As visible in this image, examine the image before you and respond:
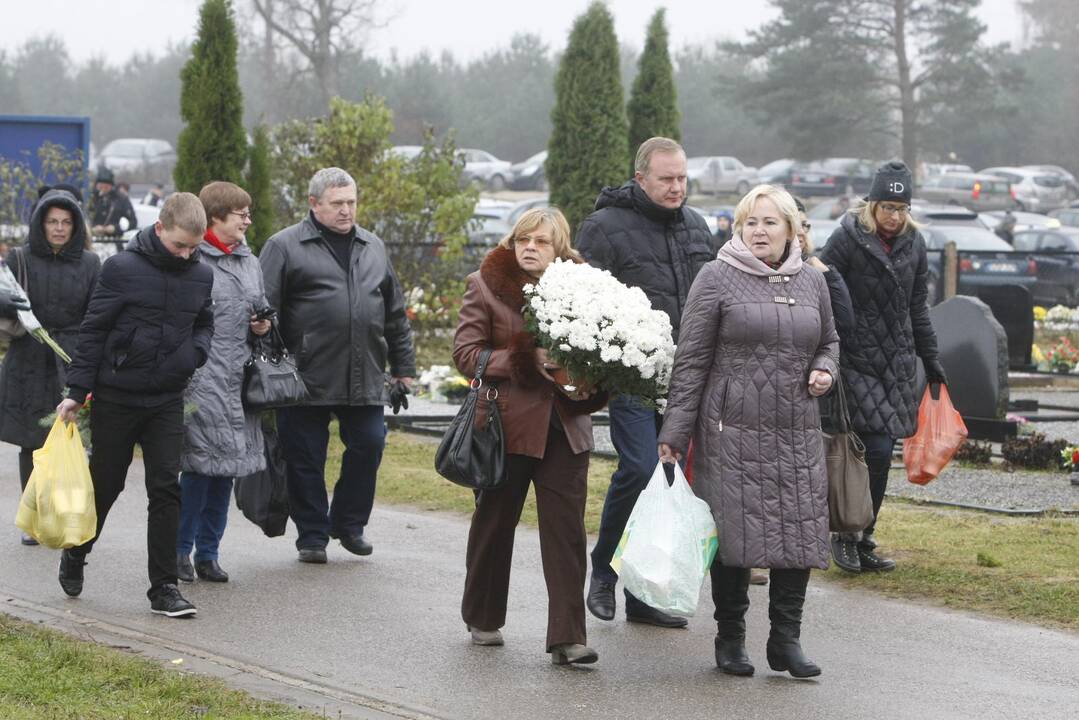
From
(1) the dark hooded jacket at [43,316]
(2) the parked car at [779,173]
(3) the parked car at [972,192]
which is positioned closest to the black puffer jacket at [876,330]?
(1) the dark hooded jacket at [43,316]

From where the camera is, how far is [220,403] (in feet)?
25.3

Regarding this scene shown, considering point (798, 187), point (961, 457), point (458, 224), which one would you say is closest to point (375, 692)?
point (961, 457)

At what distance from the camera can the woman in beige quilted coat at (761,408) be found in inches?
235

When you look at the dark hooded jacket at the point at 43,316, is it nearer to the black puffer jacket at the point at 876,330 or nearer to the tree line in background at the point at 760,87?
the black puffer jacket at the point at 876,330

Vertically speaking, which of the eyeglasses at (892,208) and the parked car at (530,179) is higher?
the parked car at (530,179)

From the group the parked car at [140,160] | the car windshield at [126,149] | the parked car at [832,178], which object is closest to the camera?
the parked car at [832,178]

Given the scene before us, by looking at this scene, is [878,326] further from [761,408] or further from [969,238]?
[969,238]

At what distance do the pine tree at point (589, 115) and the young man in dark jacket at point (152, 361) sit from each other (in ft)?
36.1

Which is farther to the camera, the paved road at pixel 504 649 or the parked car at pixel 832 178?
the parked car at pixel 832 178

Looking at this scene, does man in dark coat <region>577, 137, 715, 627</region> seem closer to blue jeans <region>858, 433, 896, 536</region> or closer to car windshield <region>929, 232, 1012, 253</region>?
blue jeans <region>858, 433, 896, 536</region>

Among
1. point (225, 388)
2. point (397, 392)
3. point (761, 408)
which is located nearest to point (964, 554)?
point (761, 408)

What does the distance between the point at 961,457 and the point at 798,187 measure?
150ft

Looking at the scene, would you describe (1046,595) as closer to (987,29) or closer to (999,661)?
(999,661)

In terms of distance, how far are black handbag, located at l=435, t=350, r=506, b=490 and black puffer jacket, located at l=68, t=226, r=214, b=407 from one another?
4.81ft
